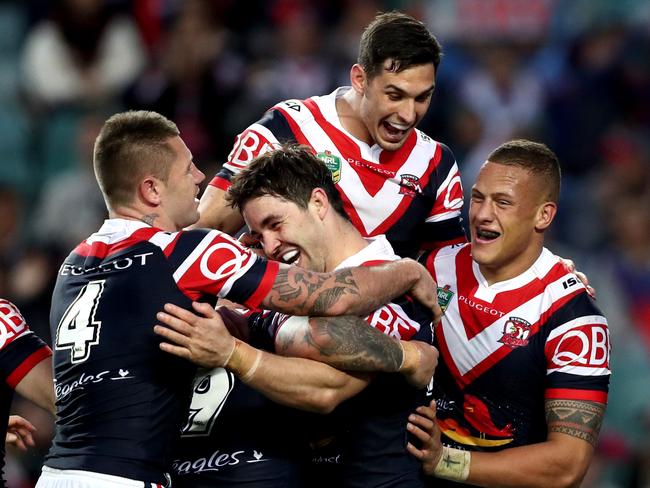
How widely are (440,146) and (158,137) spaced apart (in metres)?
1.79

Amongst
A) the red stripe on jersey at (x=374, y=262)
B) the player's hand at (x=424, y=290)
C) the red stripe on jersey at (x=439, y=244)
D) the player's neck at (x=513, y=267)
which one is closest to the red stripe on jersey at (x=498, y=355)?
the player's neck at (x=513, y=267)

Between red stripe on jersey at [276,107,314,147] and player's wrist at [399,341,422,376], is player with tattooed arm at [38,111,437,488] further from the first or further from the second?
red stripe on jersey at [276,107,314,147]

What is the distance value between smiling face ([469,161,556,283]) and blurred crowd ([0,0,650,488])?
3.90m

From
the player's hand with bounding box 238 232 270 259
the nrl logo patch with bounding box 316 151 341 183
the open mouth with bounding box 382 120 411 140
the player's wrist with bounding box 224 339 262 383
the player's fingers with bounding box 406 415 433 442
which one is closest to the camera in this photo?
the player's wrist with bounding box 224 339 262 383

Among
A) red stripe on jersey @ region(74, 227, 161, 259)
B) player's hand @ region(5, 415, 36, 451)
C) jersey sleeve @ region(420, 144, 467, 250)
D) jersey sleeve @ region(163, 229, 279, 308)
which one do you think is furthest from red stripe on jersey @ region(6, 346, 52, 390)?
jersey sleeve @ region(420, 144, 467, 250)

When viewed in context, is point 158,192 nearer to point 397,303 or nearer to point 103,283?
point 103,283

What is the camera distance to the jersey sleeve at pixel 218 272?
15.5ft

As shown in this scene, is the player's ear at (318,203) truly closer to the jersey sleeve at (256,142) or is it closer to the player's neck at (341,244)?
the player's neck at (341,244)

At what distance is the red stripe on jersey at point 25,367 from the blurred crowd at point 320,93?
408 centimetres

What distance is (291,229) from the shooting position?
5102 millimetres

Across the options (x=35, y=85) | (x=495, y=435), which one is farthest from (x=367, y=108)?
(x=35, y=85)

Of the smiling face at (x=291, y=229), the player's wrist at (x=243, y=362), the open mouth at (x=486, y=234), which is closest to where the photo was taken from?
the player's wrist at (x=243, y=362)

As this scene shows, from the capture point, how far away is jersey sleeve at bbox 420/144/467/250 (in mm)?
6207

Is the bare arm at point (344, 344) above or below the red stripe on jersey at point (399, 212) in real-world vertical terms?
below
